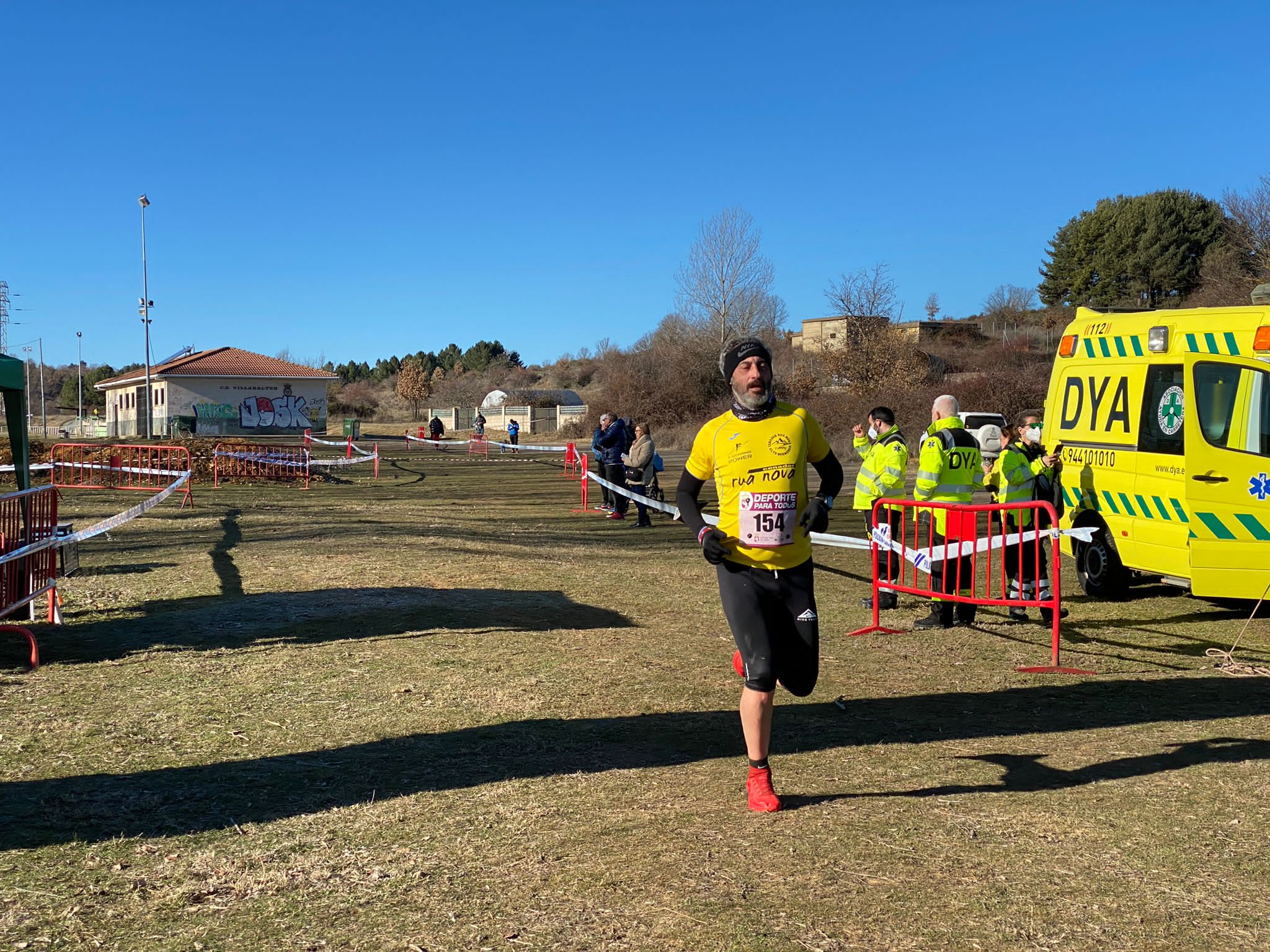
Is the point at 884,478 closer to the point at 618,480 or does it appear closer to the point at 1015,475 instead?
the point at 1015,475

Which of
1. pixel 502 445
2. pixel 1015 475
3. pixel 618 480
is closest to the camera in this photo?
pixel 1015 475

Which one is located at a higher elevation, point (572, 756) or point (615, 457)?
point (615, 457)

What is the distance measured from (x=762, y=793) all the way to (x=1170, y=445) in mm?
6143

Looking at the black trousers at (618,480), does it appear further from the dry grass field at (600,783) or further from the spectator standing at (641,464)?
the dry grass field at (600,783)

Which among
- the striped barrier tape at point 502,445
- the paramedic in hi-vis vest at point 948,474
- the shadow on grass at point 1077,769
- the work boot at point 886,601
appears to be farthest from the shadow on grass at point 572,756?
the striped barrier tape at point 502,445

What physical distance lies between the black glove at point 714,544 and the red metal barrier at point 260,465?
2369 cm

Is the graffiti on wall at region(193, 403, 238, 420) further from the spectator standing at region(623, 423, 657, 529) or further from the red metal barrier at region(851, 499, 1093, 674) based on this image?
the red metal barrier at region(851, 499, 1093, 674)

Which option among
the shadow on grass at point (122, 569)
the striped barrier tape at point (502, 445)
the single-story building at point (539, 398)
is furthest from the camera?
the single-story building at point (539, 398)

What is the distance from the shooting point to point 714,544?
4645 millimetres

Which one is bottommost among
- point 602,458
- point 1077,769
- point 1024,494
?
point 1077,769

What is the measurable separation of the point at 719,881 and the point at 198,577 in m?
9.09

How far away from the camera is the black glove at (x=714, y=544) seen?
4645 mm

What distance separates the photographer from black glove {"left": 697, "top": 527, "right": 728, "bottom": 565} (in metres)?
4.64

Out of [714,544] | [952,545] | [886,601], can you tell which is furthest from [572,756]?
[886,601]
